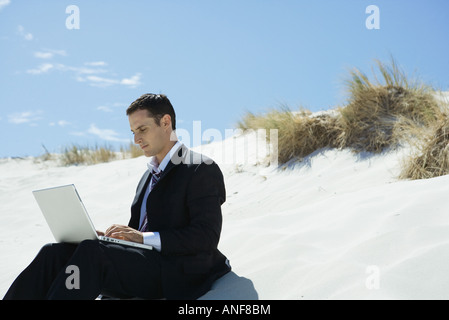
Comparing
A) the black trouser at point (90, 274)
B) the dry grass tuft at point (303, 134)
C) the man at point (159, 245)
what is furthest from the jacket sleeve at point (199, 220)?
the dry grass tuft at point (303, 134)

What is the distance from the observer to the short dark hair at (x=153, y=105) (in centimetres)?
304

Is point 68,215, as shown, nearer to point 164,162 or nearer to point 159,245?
point 159,245

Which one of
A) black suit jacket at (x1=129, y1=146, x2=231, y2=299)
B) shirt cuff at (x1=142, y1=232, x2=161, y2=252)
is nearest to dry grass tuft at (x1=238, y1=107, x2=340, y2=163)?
black suit jacket at (x1=129, y1=146, x2=231, y2=299)

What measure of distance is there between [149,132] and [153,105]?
0.55ft

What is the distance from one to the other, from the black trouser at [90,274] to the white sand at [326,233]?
0.45 metres

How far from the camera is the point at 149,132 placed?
304 cm

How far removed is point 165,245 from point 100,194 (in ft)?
21.9

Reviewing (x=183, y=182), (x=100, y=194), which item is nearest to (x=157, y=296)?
(x=183, y=182)

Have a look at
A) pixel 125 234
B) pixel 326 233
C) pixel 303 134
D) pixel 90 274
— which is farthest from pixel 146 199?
pixel 303 134

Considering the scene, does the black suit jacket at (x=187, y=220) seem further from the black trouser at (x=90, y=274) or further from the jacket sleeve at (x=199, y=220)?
the black trouser at (x=90, y=274)

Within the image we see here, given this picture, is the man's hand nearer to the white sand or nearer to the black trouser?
the black trouser

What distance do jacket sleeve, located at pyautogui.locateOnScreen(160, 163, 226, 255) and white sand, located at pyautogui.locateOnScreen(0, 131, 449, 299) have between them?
39cm

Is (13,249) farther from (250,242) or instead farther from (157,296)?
(157,296)

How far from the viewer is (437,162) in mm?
5699
